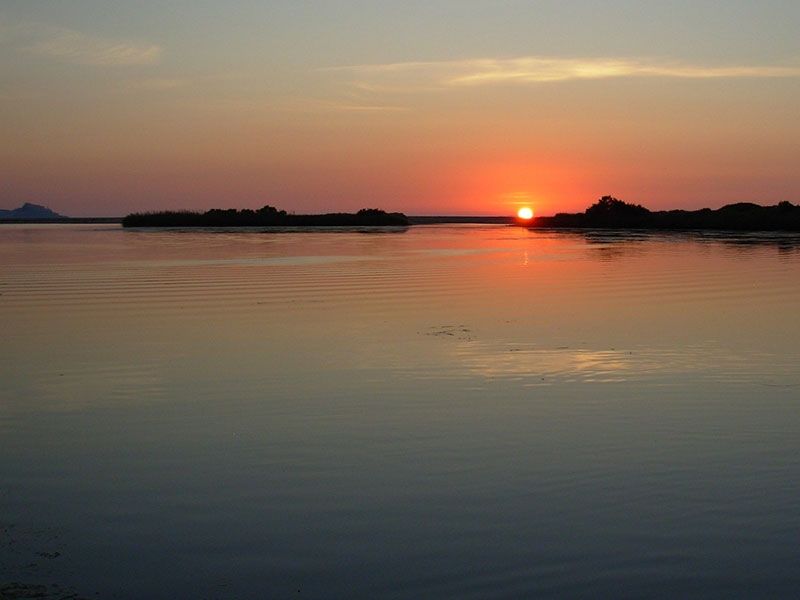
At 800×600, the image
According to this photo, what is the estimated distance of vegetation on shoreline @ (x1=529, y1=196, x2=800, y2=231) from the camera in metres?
71.4

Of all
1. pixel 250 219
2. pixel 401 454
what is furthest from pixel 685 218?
pixel 401 454

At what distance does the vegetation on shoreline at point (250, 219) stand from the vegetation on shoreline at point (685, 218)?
20740mm

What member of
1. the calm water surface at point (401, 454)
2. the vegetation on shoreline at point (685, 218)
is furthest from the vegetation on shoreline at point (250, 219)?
the calm water surface at point (401, 454)

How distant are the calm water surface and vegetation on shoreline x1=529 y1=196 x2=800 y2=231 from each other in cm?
5787

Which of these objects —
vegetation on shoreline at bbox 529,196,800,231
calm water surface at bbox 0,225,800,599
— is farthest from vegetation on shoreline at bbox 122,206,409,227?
calm water surface at bbox 0,225,800,599

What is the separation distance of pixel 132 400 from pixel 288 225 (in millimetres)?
87324

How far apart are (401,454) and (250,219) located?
88.9 meters

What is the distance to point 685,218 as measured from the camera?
8025 centimetres

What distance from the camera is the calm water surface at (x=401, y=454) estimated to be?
5.39 meters

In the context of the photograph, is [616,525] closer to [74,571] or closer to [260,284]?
[74,571]

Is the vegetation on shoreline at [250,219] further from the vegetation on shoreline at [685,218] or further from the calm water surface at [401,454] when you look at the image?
the calm water surface at [401,454]

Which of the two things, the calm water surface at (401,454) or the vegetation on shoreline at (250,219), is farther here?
the vegetation on shoreline at (250,219)

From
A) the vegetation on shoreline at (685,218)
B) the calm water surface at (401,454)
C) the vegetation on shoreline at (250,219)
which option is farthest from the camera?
the vegetation on shoreline at (250,219)

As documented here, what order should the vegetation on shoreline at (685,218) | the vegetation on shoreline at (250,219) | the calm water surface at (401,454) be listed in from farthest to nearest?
1. the vegetation on shoreline at (250,219)
2. the vegetation on shoreline at (685,218)
3. the calm water surface at (401,454)
